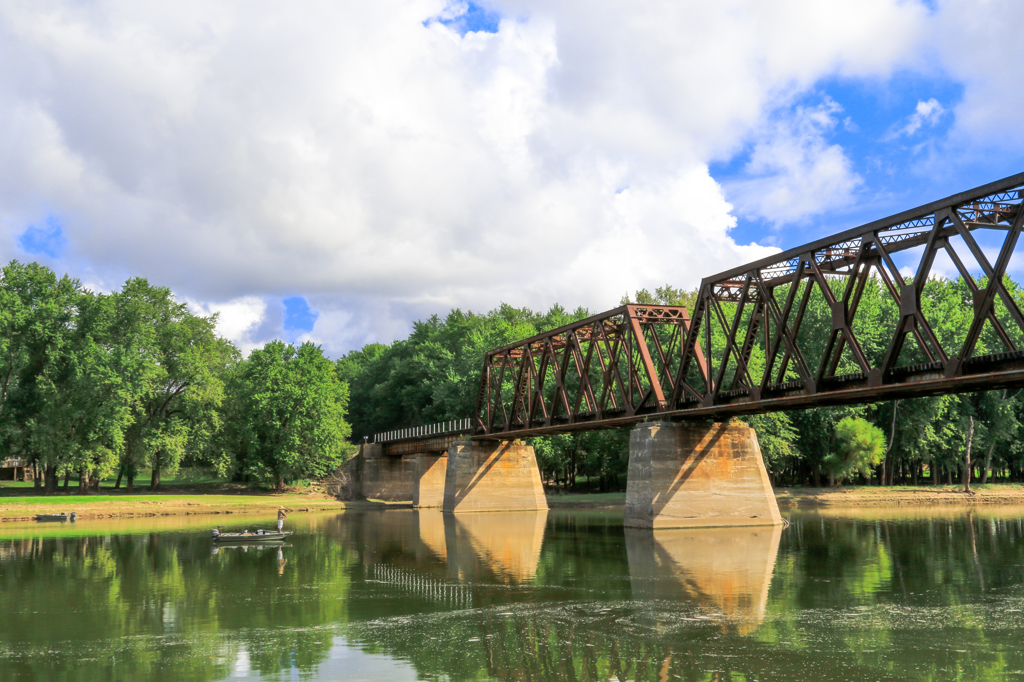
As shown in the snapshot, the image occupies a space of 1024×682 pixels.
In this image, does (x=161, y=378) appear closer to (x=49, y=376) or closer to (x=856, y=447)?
(x=49, y=376)

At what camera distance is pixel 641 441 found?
4559 centimetres

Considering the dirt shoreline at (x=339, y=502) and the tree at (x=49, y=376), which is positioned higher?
the tree at (x=49, y=376)

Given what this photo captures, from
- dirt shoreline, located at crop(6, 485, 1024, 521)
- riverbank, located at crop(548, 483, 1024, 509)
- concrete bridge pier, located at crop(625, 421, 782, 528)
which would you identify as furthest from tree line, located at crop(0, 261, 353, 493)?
concrete bridge pier, located at crop(625, 421, 782, 528)

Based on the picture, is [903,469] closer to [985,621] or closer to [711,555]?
[711,555]

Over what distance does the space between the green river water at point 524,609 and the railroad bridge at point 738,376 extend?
14.8 ft

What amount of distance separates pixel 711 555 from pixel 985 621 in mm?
14016

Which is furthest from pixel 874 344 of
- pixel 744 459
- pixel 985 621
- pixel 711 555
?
pixel 985 621

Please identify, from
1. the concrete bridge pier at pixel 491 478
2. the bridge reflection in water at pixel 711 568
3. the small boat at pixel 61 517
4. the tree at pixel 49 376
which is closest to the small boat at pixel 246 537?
the bridge reflection in water at pixel 711 568

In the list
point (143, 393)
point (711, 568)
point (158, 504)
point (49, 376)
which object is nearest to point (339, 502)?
point (158, 504)

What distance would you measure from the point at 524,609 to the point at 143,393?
6199 cm

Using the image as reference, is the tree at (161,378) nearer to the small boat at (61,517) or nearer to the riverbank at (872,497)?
the small boat at (61,517)

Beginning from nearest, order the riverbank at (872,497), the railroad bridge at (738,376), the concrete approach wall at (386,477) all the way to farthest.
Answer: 1. the railroad bridge at (738,376)
2. the riverbank at (872,497)
3. the concrete approach wall at (386,477)

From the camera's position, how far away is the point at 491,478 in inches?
2724

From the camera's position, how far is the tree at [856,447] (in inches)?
2950
